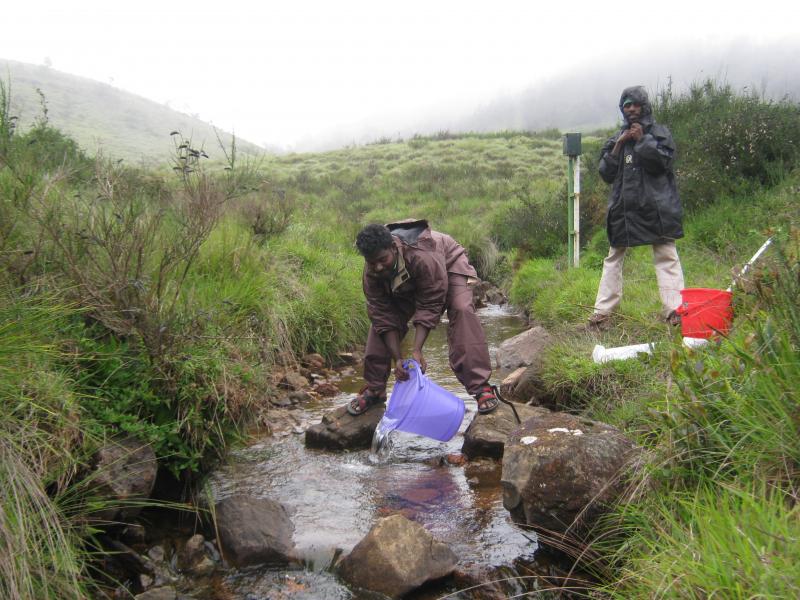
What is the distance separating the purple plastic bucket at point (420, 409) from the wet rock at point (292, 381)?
5.93 ft

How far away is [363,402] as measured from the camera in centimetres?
483

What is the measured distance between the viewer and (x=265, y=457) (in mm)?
4465

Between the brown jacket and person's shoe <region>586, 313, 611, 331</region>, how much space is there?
1.53m

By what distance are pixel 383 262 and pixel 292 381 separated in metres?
2.24

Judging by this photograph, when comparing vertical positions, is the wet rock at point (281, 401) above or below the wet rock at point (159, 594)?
below

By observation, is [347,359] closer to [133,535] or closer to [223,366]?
[223,366]

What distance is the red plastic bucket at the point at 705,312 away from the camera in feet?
13.4

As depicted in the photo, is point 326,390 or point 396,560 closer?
point 396,560

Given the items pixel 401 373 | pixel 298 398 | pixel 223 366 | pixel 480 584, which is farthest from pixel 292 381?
pixel 480 584

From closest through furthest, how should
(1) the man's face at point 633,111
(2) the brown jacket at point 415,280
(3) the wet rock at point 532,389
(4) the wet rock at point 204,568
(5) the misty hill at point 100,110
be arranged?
(4) the wet rock at point 204,568 < (2) the brown jacket at point 415,280 < (3) the wet rock at point 532,389 < (1) the man's face at point 633,111 < (5) the misty hill at point 100,110

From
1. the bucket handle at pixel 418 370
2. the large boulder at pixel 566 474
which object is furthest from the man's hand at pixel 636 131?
the large boulder at pixel 566 474

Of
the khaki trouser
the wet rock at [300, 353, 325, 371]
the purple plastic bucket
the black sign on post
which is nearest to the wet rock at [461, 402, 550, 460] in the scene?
the purple plastic bucket

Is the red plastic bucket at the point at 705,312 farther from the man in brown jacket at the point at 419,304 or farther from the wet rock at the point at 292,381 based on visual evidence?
the wet rock at the point at 292,381

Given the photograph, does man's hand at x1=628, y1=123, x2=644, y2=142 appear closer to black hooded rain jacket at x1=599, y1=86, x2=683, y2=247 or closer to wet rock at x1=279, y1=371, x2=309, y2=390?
black hooded rain jacket at x1=599, y1=86, x2=683, y2=247
